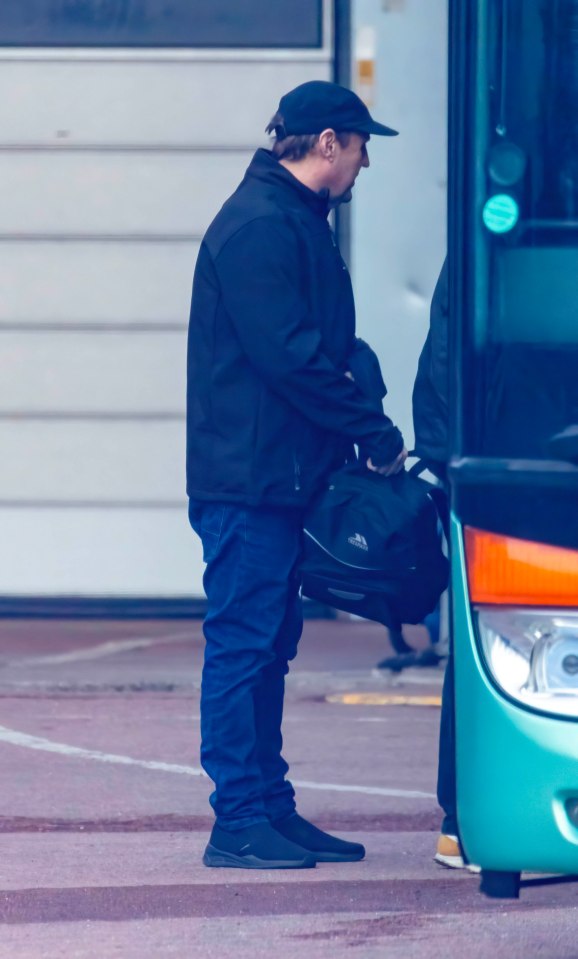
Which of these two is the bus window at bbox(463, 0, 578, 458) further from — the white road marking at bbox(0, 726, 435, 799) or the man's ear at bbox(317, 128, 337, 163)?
the white road marking at bbox(0, 726, 435, 799)

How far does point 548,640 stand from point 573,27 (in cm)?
114

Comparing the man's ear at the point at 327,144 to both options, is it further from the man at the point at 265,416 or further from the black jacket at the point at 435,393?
the black jacket at the point at 435,393

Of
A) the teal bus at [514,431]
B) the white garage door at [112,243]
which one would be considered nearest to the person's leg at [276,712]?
the teal bus at [514,431]

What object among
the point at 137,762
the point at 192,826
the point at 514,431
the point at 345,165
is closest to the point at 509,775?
the point at 514,431

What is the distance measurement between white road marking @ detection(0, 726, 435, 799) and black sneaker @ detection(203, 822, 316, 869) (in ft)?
3.62

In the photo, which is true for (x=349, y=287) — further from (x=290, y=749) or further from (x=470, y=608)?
(x=290, y=749)

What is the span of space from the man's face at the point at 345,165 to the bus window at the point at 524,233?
1.29m

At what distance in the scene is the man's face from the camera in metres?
5.00

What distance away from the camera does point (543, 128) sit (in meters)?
3.67

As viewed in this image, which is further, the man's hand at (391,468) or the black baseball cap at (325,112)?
the black baseball cap at (325,112)

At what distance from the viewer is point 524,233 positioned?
12.2 ft

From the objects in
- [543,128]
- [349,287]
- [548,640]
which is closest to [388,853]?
[349,287]

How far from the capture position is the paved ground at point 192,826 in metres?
4.54

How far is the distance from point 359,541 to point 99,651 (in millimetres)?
4412
